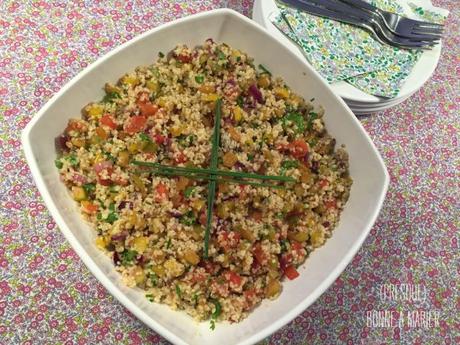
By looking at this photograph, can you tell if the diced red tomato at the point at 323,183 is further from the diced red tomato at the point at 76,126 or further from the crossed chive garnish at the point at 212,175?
the diced red tomato at the point at 76,126

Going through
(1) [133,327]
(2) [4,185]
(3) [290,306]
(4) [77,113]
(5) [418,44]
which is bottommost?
(1) [133,327]

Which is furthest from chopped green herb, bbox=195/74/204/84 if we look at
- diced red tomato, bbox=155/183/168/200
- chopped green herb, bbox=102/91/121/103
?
diced red tomato, bbox=155/183/168/200

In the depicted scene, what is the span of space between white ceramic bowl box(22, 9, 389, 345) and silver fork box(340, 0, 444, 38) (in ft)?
1.65

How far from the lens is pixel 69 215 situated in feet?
3.18

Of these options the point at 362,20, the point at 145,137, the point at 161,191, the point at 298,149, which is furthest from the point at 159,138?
the point at 362,20

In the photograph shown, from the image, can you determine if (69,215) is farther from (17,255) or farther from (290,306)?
(290,306)

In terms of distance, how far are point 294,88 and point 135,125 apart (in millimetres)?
441

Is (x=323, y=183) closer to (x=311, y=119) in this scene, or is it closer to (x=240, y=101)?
(x=311, y=119)

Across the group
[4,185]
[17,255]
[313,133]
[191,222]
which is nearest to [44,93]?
[4,185]

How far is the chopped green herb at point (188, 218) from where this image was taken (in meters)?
1.04

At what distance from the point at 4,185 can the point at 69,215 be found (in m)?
0.40

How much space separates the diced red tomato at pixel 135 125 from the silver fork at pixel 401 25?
2.80 ft

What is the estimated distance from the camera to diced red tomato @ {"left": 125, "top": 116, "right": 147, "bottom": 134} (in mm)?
1089

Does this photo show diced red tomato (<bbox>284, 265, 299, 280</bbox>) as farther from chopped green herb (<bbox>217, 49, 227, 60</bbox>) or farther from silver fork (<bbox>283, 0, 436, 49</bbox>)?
silver fork (<bbox>283, 0, 436, 49</bbox>)
